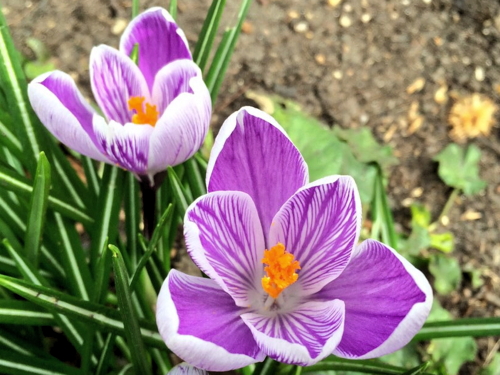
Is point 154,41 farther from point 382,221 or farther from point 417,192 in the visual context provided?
point 417,192

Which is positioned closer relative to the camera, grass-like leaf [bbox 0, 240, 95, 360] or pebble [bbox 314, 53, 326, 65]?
grass-like leaf [bbox 0, 240, 95, 360]

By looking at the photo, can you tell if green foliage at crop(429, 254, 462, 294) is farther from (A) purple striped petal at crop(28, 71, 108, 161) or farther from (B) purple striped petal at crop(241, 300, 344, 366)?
(A) purple striped petal at crop(28, 71, 108, 161)

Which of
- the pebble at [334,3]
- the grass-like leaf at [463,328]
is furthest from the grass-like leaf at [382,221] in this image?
the pebble at [334,3]

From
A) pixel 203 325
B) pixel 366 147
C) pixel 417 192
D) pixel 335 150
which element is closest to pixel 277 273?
pixel 203 325

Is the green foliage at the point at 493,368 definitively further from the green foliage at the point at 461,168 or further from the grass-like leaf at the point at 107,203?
the grass-like leaf at the point at 107,203

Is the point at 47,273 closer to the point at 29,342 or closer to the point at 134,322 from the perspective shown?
the point at 29,342

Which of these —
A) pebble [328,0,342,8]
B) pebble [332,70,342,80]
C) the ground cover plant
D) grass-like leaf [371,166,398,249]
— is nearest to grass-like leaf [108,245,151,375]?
the ground cover plant
